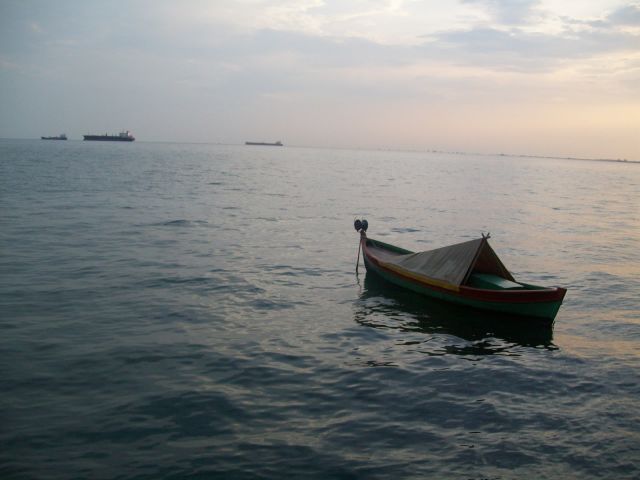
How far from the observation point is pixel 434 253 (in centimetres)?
1761

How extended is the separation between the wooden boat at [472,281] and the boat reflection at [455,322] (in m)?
0.30

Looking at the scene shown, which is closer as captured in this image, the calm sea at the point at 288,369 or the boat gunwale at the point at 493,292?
the calm sea at the point at 288,369

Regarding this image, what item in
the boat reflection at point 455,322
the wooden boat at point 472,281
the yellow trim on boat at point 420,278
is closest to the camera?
the boat reflection at point 455,322

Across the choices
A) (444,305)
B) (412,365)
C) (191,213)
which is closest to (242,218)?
(191,213)

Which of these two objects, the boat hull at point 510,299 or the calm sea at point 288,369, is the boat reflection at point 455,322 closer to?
the calm sea at point 288,369

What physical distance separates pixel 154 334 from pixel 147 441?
5.13m

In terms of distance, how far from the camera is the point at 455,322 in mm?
15336

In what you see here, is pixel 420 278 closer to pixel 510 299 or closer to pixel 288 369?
pixel 510 299

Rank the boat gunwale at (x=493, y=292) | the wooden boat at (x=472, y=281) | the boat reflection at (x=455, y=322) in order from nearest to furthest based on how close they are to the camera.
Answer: the boat reflection at (x=455, y=322) → the boat gunwale at (x=493, y=292) → the wooden boat at (x=472, y=281)

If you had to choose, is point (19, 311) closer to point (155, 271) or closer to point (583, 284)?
point (155, 271)

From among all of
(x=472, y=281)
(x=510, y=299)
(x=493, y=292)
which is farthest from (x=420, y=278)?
(x=510, y=299)

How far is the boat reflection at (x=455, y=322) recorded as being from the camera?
547 inches

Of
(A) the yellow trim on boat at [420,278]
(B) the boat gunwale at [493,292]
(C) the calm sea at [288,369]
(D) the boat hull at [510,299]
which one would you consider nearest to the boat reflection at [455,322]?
(C) the calm sea at [288,369]

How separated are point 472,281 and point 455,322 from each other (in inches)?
74.8
